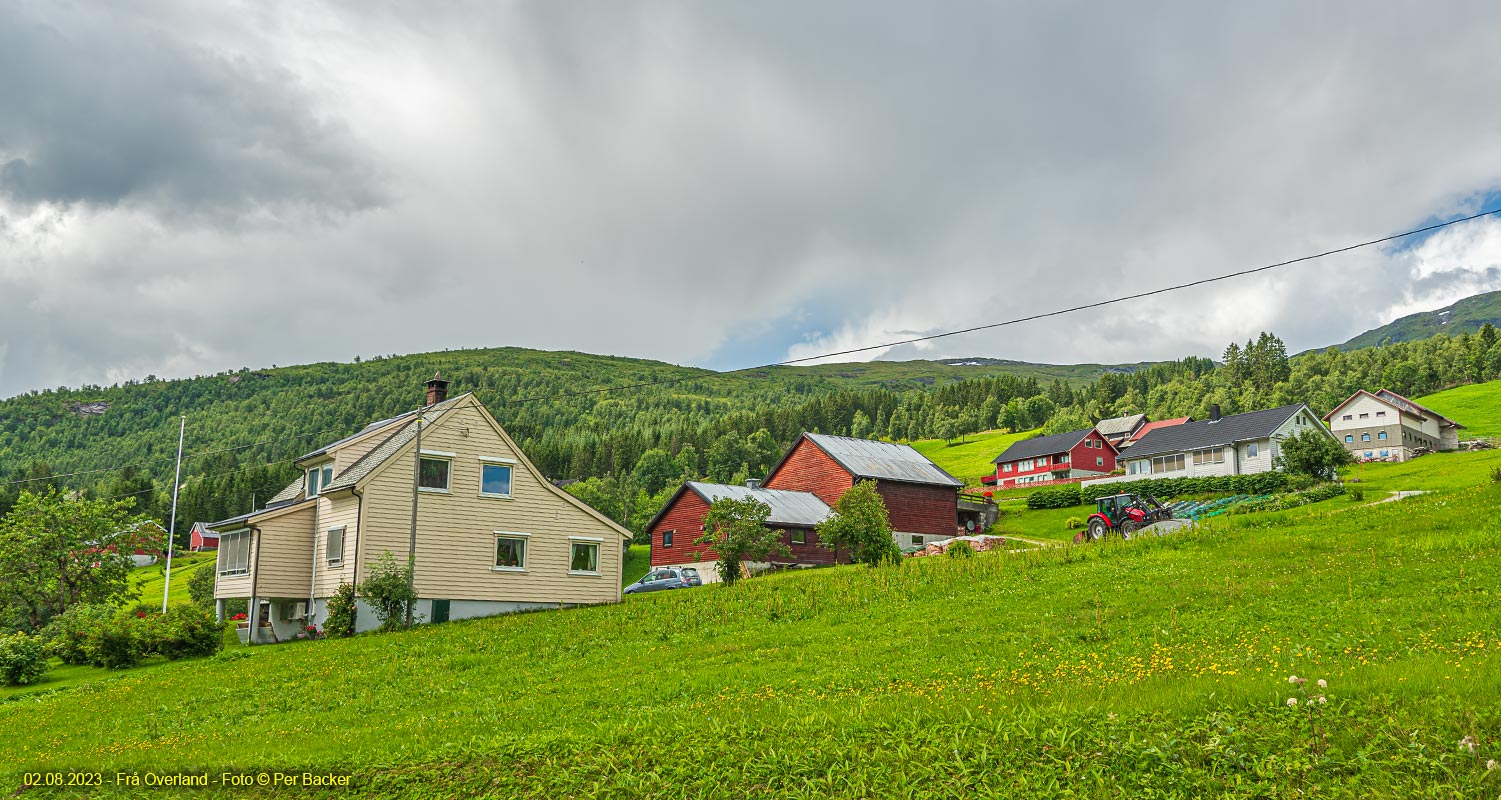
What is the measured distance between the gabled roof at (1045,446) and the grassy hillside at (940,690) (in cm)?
8193

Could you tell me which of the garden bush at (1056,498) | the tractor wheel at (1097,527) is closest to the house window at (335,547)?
the tractor wheel at (1097,527)

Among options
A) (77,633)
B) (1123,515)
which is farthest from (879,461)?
(77,633)

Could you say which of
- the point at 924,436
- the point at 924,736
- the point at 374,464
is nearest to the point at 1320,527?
the point at 924,736

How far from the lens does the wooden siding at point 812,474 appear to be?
61000 millimetres

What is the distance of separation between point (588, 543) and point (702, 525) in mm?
14404

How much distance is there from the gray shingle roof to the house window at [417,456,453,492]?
223ft

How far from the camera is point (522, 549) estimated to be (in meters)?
38.5

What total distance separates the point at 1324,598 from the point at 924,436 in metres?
168

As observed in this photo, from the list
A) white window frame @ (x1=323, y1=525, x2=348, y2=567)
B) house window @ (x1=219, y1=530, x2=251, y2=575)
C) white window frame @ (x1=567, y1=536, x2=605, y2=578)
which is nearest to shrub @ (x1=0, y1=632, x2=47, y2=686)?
house window @ (x1=219, y1=530, x2=251, y2=575)

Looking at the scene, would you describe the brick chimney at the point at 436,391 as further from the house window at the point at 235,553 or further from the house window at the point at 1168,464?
the house window at the point at 1168,464

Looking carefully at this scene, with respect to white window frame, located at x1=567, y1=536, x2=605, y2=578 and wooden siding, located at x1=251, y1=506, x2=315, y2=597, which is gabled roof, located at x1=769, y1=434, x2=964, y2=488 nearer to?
white window frame, located at x1=567, y1=536, x2=605, y2=578

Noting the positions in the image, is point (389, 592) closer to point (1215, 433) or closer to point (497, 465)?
point (497, 465)

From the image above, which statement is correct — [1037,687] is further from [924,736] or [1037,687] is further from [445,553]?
[445,553]

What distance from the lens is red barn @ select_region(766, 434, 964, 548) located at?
61.5 m
